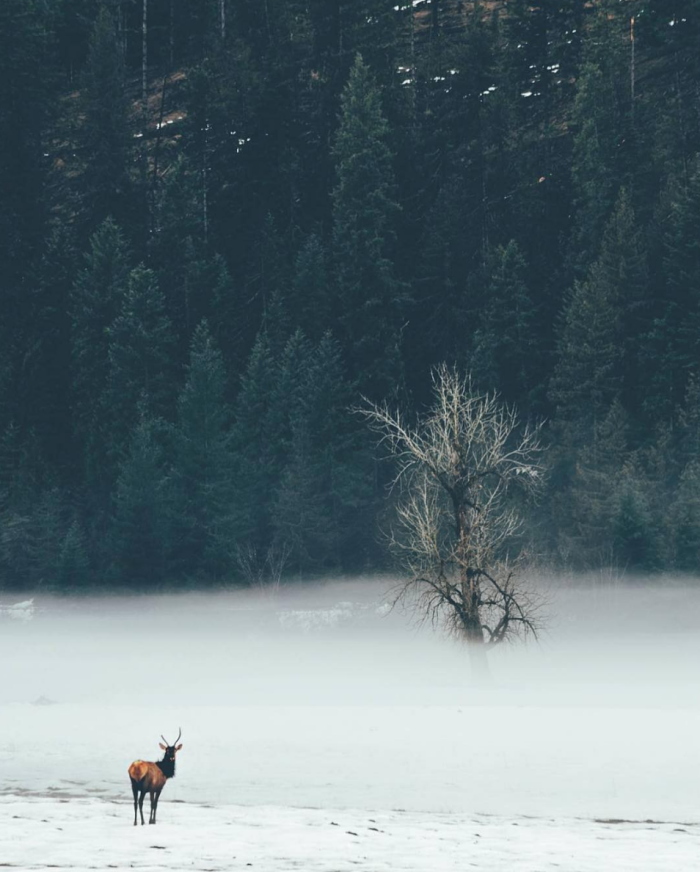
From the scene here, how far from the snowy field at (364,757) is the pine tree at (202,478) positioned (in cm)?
1273

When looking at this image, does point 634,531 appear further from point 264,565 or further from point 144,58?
point 144,58

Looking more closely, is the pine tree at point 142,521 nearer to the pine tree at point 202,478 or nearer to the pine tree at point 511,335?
the pine tree at point 202,478

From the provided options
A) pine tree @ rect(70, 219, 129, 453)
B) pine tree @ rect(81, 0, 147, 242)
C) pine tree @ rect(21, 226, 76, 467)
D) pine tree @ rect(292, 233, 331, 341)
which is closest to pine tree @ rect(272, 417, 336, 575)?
pine tree @ rect(292, 233, 331, 341)

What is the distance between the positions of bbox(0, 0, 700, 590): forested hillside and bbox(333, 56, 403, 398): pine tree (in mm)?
194

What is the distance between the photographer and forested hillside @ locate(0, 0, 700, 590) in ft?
230

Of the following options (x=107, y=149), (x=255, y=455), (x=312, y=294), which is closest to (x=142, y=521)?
(x=255, y=455)

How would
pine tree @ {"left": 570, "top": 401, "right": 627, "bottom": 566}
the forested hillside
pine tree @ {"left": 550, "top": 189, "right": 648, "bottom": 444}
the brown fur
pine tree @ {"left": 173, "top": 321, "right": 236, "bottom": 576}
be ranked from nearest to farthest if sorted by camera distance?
the brown fur < pine tree @ {"left": 570, "top": 401, "right": 627, "bottom": 566} < pine tree @ {"left": 550, "top": 189, "right": 648, "bottom": 444} < the forested hillside < pine tree @ {"left": 173, "top": 321, "right": 236, "bottom": 576}

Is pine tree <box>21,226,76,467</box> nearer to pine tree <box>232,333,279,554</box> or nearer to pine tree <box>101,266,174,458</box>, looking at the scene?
pine tree <box>101,266,174,458</box>

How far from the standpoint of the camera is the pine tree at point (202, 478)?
71.0 meters

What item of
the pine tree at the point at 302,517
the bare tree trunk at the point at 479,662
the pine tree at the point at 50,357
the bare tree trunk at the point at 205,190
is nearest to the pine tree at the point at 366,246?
the pine tree at the point at 302,517

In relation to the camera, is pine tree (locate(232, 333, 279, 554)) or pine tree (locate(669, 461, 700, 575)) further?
pine tree (locate(232, 333, 279, 554))

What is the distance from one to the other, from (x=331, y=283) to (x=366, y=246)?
12.9 ft

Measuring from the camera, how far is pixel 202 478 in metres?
72.5

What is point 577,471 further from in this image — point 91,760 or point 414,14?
point 414,14
